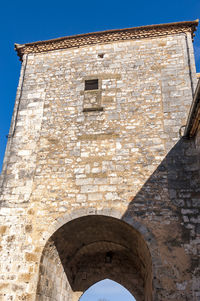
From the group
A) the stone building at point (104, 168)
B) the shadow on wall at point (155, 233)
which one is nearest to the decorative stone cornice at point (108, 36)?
the stone building at point (104, 168)

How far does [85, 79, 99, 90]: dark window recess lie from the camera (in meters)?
6.85

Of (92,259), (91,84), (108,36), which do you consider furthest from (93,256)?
(108,36)

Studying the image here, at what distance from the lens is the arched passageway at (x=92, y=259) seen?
17.7 ft

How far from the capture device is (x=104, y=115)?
6.31m

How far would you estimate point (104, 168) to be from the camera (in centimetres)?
572

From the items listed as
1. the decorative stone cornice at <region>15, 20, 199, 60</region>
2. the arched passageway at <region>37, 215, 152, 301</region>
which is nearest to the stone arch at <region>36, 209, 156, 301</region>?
the arched passageway at <region>37, 215, 152, 301</region>

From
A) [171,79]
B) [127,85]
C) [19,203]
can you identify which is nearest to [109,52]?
[127,85]

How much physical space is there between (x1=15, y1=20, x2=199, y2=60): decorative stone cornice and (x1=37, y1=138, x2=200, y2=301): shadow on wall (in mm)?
3050

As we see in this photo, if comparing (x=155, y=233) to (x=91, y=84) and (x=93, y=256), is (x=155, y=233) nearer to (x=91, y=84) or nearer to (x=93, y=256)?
(x=93, y=256)

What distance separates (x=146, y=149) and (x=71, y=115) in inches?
73.9

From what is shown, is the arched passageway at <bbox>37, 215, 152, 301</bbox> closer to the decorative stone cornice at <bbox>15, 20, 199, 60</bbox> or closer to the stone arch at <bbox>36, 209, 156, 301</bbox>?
the stone arch at <bbox>36, 209, 156, 301</bbox>

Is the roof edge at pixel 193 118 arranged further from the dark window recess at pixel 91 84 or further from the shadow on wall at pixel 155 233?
the dark window recess at pixel 91 84

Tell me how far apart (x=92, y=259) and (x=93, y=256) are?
10 centimetres

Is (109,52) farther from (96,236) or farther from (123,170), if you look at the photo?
(96,236)
